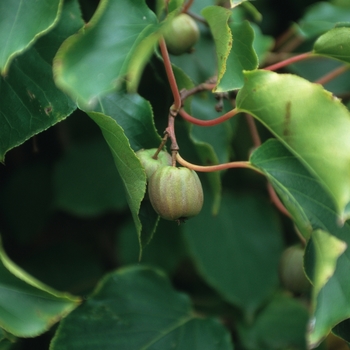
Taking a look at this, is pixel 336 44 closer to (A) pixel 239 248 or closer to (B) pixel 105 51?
(B) pixel 105 51

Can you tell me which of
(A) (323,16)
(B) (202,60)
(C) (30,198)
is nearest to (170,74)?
(B) (202,60)

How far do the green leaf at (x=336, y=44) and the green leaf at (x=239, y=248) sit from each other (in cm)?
54

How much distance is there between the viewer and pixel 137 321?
2.70 ft

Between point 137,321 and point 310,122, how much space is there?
1.50 ft

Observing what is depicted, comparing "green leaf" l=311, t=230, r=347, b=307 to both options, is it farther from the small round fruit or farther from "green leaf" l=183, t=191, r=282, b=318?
"green leaf" l=183, t=191, r=282, b=318

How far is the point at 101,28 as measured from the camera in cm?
51

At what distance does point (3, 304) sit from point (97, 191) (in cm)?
60

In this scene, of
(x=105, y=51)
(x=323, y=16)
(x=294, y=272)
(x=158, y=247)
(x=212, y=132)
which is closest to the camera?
(x=105, y=51)

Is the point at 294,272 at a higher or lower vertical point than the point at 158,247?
higher

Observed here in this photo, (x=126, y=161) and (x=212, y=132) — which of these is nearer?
(x=126, y=161)

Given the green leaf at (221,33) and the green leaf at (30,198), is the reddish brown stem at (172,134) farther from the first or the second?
the green leaf at (30,198)

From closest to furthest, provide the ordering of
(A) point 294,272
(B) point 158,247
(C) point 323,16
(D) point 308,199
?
(D) point 308,199, (A) point 294,272, (C) point 323,16, (B) point 158,247

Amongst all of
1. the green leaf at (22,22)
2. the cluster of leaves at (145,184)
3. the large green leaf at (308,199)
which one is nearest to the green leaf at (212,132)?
the cluster of leaves at (145,184)

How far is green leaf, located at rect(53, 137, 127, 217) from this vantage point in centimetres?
113
